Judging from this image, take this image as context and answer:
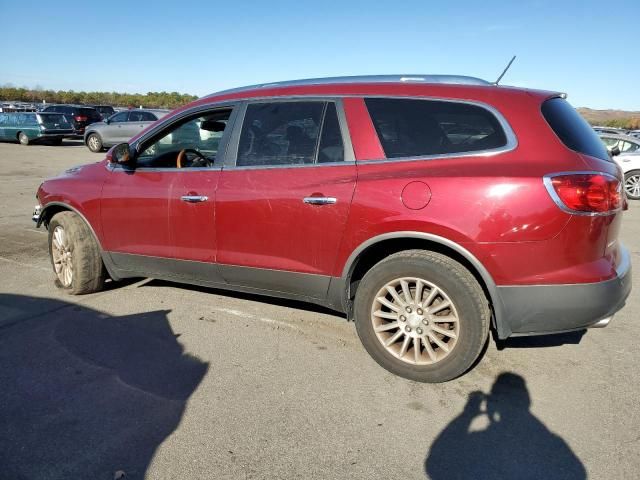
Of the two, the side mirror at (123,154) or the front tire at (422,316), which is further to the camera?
the side mirror at (123,154)

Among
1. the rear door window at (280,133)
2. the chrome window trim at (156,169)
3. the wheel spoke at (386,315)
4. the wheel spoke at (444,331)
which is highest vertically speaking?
the rear door window at (280,133)

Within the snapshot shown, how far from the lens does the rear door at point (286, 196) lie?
10.7 feet

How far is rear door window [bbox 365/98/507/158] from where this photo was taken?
2.97 metres

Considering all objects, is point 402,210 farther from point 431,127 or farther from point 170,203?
point 170,203

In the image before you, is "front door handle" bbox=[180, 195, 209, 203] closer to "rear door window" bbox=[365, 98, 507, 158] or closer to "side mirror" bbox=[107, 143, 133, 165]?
"side mirror" bbox=[107, 143, 133, 165]

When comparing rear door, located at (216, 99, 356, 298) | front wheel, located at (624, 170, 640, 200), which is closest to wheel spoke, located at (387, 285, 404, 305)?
rear door, located at (216, 99, 356, 298)

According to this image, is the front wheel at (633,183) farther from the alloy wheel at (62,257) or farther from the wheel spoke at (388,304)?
the alloy wheel at (62,257)

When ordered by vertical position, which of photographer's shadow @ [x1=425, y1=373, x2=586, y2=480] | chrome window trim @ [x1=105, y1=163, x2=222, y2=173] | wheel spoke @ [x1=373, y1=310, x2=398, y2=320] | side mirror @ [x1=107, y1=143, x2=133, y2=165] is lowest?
photographer's shadow @ [x1=425, y1=373, x2=586, y2=480]

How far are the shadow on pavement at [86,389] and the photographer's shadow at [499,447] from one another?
4.70ft

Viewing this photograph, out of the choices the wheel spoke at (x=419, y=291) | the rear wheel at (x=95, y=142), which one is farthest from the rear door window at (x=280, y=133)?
the rear wheel at (x=95, y=142)

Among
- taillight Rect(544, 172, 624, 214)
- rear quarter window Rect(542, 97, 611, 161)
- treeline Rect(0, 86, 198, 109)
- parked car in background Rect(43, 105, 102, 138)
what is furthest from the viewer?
treeline Rect(0, 86, 198, 109)

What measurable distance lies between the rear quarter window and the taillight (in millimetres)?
237

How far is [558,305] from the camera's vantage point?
2.79 m

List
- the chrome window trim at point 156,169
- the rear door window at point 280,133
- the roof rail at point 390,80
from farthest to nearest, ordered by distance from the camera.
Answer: the chrome window trim at point 156,169 → the rear door window at point 280,133 → the roof rail at point 390,80
